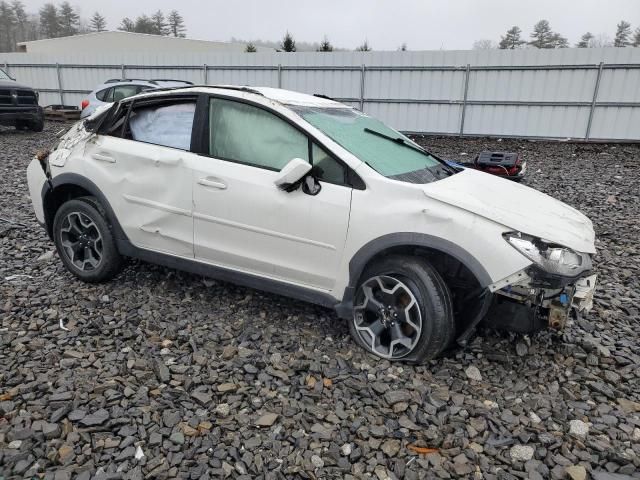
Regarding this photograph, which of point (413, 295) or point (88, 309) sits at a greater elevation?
point (413, 295)

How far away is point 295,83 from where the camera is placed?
1522 cm

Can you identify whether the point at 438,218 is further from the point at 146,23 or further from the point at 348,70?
the point at 146,23

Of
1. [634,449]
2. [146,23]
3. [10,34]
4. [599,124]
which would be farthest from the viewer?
[10,34]

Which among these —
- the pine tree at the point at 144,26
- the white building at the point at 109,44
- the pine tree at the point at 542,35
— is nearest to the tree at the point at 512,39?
the pine tree at the point at 542,35

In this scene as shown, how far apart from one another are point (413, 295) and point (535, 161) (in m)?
9.09

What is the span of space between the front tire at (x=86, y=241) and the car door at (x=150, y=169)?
207mm

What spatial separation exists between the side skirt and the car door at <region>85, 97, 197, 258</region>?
63mm

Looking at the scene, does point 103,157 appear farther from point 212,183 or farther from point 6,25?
point 6,25

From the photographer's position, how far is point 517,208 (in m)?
2.96

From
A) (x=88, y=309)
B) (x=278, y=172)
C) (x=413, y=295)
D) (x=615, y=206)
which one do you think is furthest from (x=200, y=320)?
(x=615, y=206)

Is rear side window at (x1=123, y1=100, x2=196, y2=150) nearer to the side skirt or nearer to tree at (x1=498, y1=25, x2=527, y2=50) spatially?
the side skirt

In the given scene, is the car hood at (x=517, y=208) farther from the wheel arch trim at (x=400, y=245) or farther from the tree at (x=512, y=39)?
the tree at (x=512, y=39)

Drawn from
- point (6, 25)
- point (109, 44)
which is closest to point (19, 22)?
point (6, 25)

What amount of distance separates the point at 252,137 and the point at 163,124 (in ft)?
2.77
